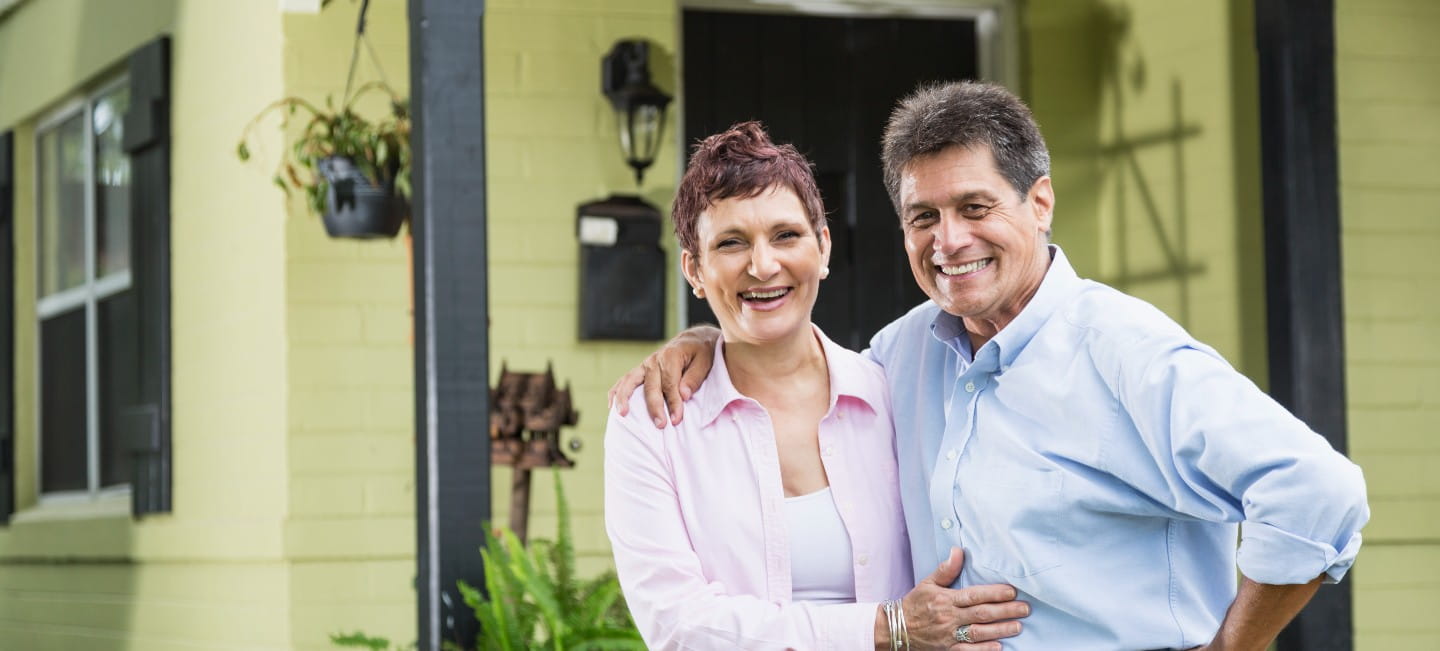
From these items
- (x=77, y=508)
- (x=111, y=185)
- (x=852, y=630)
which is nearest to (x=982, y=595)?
(x=852, y=630)

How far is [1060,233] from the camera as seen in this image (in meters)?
5.67

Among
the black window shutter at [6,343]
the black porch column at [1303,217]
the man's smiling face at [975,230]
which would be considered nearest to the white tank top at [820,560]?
the man's smiling face at [975,230]

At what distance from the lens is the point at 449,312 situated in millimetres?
3576

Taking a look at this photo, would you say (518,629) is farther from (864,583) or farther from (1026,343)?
(1026,343)

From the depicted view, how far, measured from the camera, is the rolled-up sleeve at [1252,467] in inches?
71.2

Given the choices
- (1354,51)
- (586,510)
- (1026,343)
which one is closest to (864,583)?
(1026,343)

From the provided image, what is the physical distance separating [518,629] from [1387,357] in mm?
3202

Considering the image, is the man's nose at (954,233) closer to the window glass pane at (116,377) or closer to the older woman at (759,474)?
the older woman at (759,474)

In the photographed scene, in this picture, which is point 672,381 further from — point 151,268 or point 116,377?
point 116,377

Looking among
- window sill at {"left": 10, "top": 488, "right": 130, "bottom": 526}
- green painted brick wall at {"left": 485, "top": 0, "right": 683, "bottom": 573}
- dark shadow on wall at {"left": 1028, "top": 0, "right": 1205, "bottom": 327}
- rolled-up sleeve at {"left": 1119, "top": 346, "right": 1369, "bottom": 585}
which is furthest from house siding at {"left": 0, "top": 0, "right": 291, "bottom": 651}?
rolled-up sleeve at {"left": 1119, "top": 346, "right": 1369, "bottom": 585}

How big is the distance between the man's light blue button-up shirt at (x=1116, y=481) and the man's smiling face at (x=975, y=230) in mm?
45

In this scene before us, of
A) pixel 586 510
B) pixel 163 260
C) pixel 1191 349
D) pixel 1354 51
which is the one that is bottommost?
pixel 586 510

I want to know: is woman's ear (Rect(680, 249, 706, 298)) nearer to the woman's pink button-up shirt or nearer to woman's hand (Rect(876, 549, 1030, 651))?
the woman's pink button-up shirt

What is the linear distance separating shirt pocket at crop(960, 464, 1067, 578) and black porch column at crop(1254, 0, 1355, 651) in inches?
92.2
